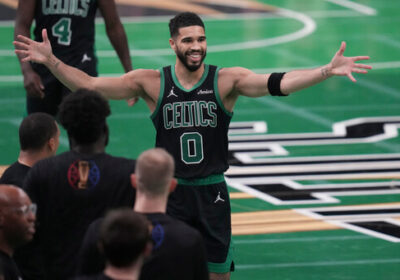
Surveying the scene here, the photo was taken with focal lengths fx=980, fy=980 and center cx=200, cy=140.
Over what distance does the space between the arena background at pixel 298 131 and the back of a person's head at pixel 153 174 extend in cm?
364

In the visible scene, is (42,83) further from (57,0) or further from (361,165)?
(361,165)

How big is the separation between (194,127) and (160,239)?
240 cm

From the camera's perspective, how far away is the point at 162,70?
7316 millimetres

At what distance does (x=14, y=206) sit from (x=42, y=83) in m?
4.45

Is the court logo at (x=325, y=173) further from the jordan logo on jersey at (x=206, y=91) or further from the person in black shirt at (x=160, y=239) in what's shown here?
the person in black shirt at (x=160, y=239)

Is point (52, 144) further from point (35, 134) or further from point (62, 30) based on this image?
point (62, 30)

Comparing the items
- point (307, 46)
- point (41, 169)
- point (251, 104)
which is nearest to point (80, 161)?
point (41, 169)

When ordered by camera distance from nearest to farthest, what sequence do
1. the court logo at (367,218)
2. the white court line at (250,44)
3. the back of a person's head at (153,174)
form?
the back of a person's head at (153,174) → the court logo at (367,218) → the white court line at (250,44)

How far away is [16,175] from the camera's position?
6.07 meters

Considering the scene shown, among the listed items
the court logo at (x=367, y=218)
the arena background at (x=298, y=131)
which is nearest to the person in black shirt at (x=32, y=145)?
the arena background at (x=298, y=131)

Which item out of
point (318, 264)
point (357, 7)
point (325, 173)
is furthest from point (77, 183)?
point (357, 7)

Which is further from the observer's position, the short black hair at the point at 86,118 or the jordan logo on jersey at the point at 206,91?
the jordan logo on jersey at the point at 206,91

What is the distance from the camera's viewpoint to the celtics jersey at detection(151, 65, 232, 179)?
277 inches

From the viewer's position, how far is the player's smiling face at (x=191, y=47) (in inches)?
281
